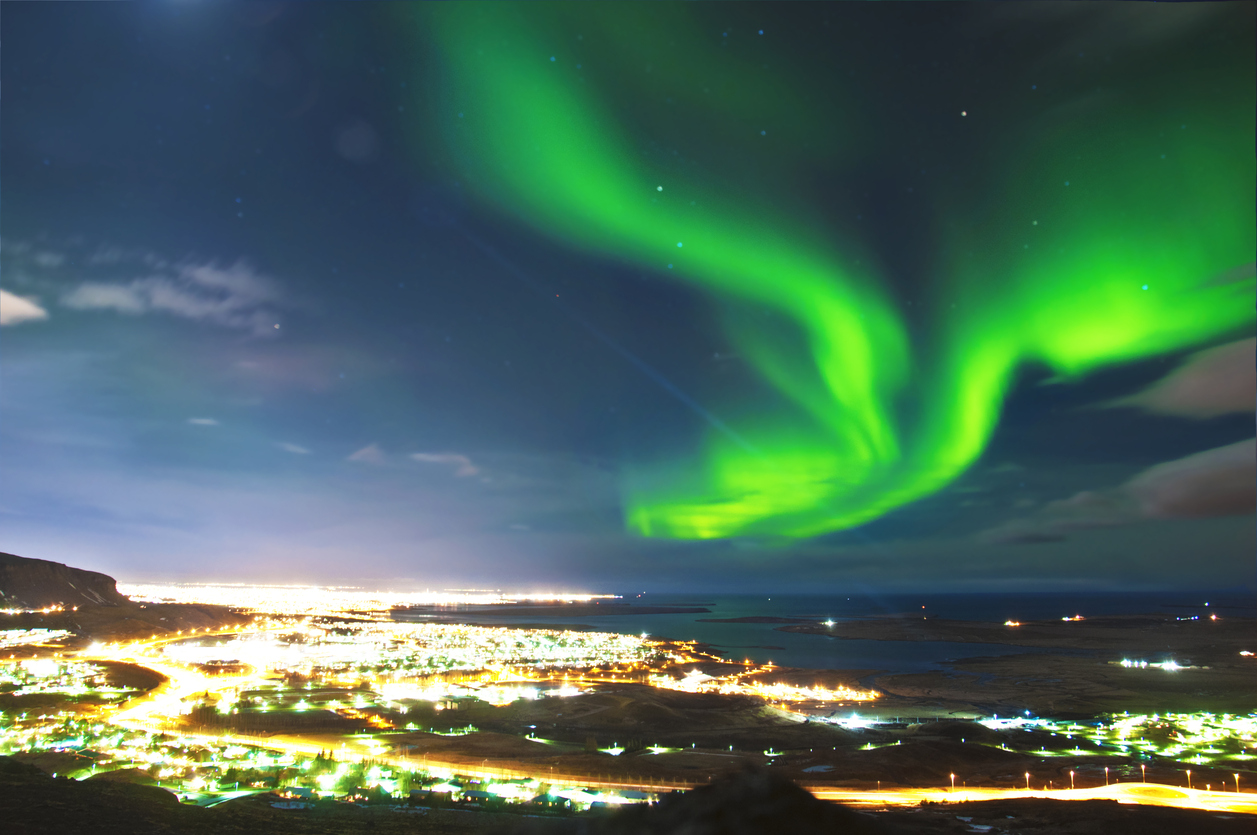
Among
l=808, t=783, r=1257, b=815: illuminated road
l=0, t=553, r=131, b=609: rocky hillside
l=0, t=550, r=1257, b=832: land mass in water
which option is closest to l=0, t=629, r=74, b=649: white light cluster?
l=0, t=550, r=1257, b=832: land mass in water

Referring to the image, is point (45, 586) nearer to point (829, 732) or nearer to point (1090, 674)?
point (829, 732)

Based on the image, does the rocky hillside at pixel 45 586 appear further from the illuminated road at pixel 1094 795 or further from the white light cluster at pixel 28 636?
the illuminated road at pixel 1094 795

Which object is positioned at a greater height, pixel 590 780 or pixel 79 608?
pixel 590 780

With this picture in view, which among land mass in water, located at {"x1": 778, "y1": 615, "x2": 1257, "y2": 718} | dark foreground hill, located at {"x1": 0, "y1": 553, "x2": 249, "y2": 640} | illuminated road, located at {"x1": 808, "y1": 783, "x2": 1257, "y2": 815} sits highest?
illuminated road, located at {"x1": 808, "y1": 783, "x2": 1257, "y2": 815}

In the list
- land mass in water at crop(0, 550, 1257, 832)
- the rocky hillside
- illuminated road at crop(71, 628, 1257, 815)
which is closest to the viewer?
illuminated road at crop(71, 628, 1257, 815)

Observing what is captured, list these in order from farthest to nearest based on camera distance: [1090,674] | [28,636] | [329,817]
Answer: [28,636]
[1090,674]
[329,817]

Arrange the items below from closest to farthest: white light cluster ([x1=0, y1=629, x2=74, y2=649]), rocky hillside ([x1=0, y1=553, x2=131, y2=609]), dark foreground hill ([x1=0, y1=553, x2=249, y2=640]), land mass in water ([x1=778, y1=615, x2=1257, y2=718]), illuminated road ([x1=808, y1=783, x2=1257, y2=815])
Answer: illuminated road ([x1=808, y1=783, x2=1257, y2=815])
land mass in water ([x1=778, y1=615, x2=1257, y2=718])
white light cluster ([x1=0, y1=629, x2=74, y2=649])
dark foreground hill ([x1=0, y1=553, x2=249, y2=640])
rocky hillside ([x1=0, y1=553, x2=131, y2=609])

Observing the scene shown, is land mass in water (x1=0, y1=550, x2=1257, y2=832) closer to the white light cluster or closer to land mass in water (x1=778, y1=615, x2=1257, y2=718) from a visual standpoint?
land mass in water (x1=778, y1=615, x2=1257, y2=718)

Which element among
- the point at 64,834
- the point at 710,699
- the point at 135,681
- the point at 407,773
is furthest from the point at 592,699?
the point at 135,681

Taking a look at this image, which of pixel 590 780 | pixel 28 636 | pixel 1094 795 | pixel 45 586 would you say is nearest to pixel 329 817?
pixel 590 780
